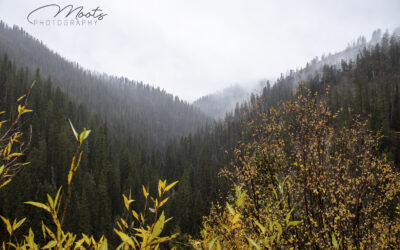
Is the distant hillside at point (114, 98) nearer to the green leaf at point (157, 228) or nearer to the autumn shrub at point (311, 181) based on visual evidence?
the autumn shrub at point (311, 181)

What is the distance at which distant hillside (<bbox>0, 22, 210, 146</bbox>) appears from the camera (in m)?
122

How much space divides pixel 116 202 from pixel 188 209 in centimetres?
1816

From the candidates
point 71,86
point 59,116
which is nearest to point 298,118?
point 59,116

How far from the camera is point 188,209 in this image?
48.3 meters

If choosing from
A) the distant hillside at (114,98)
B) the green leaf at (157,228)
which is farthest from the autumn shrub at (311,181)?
the distant hillside at (114,98)

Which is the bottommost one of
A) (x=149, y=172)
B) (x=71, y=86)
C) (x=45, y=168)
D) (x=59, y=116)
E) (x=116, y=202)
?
(x=116, y=202)

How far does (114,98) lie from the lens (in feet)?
488

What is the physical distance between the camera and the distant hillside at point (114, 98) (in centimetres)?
12225

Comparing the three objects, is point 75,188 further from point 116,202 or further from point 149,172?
point 149,172

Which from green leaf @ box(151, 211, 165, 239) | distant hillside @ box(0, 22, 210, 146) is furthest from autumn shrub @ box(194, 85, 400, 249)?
distant hillside @ box(0, 22, 210, 146)

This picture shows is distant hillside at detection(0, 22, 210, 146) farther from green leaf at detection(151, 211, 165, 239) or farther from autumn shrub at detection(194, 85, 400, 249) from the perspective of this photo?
green leaf at detection(151, 211, 165, 239)

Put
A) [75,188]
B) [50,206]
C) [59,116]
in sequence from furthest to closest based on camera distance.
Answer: [59,116] → [75,188] → [50,206]

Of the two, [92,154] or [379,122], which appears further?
[92,154]

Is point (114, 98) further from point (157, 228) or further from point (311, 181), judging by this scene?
point (157, 228)
